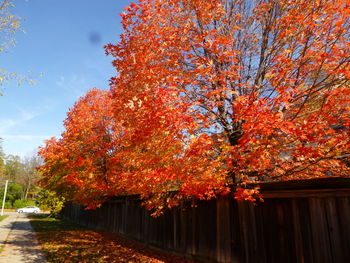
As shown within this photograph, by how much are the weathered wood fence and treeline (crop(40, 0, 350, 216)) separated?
0.60 meters

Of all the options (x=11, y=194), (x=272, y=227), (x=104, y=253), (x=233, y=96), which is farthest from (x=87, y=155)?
(x=11, y=194)

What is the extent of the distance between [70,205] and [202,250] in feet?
75.6

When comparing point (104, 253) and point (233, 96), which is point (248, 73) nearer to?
point (233, 96)

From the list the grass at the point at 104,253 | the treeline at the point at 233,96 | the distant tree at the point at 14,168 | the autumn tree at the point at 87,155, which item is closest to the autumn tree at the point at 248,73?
the treeline at the point at 233,96

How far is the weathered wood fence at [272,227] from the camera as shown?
487 centimetres

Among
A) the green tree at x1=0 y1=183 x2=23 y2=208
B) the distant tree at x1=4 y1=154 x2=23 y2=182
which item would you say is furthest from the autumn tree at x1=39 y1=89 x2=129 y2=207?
the distant tree at x1=4 y1=154 x2=23 y2=182

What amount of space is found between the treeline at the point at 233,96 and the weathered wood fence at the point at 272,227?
605 mm

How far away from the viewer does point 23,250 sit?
10188 mm

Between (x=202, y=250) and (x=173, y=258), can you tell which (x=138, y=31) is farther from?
(x=173, y=258)

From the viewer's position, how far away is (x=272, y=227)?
6.10 m

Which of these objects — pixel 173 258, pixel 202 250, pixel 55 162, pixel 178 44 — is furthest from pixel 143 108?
pixel 55 162

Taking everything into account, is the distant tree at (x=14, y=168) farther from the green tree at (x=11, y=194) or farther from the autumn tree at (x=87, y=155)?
the autumn tree at (x=87, y=155)

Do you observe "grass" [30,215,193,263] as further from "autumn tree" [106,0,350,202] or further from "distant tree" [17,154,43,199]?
"distant tree" [17,154,43,199]

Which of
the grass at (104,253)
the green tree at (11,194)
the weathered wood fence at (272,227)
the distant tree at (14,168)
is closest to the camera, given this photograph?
the weathered wood fence at (272,227)
